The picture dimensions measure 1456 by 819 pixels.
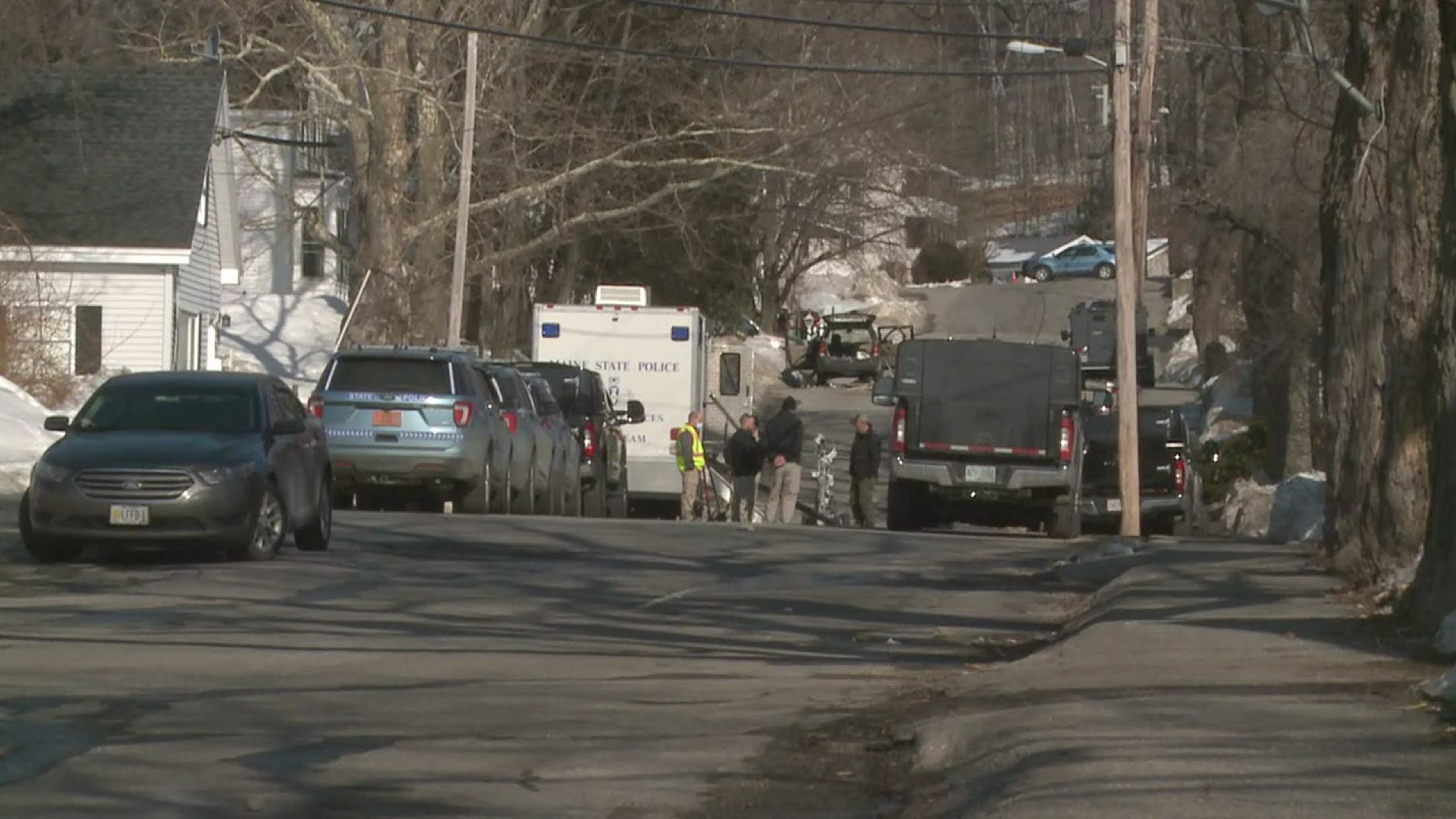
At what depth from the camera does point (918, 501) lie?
89.8 ft

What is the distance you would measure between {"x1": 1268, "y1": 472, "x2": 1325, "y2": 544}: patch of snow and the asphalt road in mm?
3229

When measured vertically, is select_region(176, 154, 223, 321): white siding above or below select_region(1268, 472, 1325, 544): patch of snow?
above

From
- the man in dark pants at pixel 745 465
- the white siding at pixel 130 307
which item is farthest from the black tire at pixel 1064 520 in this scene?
the white siding at pixel 130 307

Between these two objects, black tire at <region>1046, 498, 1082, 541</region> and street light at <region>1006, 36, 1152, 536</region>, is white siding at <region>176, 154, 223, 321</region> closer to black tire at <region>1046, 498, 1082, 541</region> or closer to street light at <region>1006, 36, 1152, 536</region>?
street light at <region>1006, 36, 1152, 536</region>

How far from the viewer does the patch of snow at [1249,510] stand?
30016 millimetres

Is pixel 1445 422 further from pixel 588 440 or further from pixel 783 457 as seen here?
pixel 588 440

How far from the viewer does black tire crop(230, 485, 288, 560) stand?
17266 mm

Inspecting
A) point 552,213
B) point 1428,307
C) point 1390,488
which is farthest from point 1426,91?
point 552,213

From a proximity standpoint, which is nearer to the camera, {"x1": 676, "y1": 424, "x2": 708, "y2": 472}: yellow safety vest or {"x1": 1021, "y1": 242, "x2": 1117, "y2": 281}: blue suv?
{"x1": 676, "y1": 424, "x2": 708, "y2": 472}: yellow safety vest

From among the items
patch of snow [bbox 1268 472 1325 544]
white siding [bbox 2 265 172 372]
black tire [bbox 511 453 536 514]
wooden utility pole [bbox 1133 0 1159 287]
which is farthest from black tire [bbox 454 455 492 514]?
wooden utility pole [bbox 1133 0 1159 287]

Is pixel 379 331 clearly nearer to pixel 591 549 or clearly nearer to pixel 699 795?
pixel 591 549

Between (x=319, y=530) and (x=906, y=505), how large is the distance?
10.4m

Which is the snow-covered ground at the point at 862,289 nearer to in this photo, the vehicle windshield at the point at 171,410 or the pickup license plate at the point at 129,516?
the vehicle windshield at the point at 171,410

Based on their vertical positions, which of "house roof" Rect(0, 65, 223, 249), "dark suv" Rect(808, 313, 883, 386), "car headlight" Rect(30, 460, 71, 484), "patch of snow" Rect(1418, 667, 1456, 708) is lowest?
"patch of snow" Rect(1418, 667, 1456, 708)
